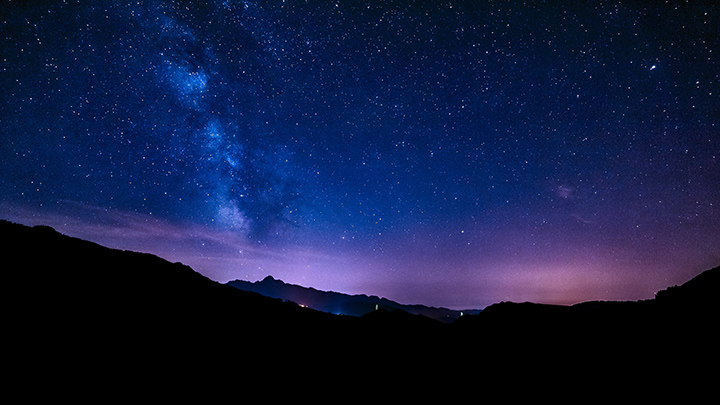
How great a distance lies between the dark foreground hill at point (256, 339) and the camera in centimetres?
1035

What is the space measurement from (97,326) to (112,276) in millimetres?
Result: 5956

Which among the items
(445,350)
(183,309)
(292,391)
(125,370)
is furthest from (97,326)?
(445,350)

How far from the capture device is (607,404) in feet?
34.9

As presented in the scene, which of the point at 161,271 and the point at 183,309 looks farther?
the point at 161,271

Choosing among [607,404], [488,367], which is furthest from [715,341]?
[488,367]

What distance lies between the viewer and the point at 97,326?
11.6 metres

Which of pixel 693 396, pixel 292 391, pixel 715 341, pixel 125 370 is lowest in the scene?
pixel 292 391

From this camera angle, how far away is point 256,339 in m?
15.6

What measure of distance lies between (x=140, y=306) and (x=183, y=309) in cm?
208

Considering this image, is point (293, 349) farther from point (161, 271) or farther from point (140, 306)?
point (161, 271)

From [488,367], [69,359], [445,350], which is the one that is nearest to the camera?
[69,359]

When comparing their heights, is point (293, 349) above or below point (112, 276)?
below

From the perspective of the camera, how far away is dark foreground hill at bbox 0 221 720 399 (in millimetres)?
10352

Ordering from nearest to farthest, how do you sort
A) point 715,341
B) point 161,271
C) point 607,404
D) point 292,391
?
point 607,404 → point 292,391 → point 715,341 → point 161,271
